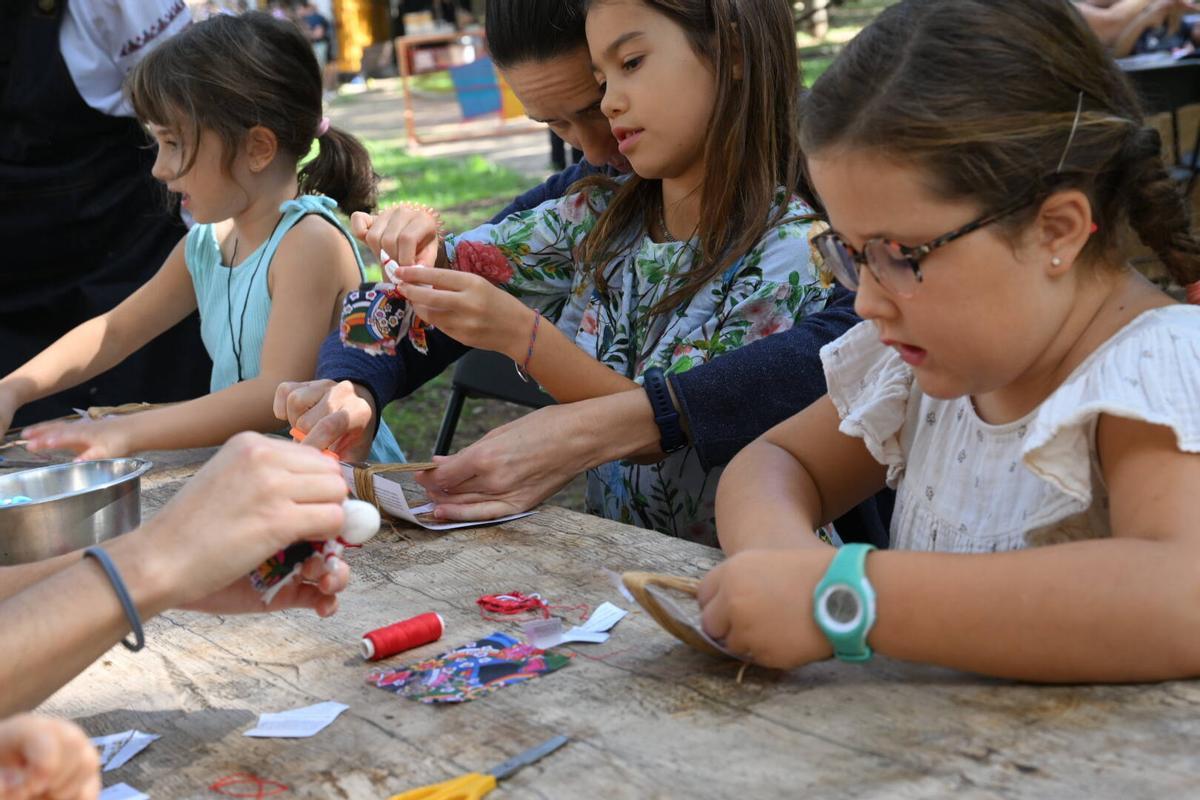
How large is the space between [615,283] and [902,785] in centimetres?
150

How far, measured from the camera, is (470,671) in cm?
145

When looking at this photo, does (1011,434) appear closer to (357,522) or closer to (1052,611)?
(1052,611)

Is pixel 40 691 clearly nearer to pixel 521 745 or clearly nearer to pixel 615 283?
pixel 521 745

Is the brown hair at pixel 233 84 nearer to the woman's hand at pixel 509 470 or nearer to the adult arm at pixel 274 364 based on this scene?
the adult arm at pixel 274 364

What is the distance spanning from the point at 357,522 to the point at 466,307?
0.76 m

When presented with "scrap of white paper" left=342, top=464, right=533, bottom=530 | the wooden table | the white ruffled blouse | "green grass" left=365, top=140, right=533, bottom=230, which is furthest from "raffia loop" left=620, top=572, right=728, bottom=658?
"green grass" left=365, top=140, right=533, bottom=230

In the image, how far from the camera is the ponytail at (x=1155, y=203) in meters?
1.50

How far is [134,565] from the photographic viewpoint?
50.4 inches

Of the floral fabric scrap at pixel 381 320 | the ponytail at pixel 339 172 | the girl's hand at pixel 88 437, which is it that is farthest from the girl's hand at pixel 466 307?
the ponytail at pixel 339 172

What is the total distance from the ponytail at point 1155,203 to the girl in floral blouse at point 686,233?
701mm

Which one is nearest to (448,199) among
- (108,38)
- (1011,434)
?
(108,38)

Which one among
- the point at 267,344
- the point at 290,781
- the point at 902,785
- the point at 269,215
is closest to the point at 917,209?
the point at 902,785

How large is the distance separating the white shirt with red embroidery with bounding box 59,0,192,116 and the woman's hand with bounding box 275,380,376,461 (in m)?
1.73

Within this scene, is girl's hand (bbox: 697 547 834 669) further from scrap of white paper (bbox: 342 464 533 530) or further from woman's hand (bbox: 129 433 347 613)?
scrap of white paper (bbox: 342 464 533 530)
